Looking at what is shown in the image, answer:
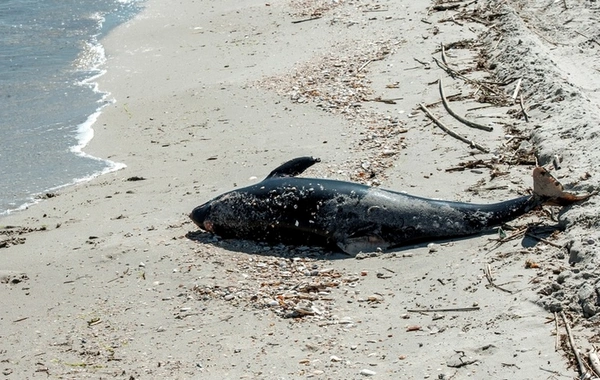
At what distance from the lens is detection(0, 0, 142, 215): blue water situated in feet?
31.8

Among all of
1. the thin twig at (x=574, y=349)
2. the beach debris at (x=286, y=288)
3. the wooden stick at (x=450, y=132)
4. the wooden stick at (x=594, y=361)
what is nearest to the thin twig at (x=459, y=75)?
the wooden stick at (x=450, y=132)

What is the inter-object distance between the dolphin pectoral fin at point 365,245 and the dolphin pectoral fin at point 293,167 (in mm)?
1042

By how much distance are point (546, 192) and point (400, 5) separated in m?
8.21

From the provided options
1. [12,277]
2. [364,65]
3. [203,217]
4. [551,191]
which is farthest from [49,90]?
[551,191]

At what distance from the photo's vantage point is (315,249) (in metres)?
7.18

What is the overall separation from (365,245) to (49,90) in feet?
22.9

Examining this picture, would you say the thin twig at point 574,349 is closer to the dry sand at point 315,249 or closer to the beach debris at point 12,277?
the dry sand at point 315,249

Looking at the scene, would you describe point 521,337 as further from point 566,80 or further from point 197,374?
point 566,80

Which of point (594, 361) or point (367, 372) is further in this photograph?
point (367, 372)

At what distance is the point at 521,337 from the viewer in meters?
5.02

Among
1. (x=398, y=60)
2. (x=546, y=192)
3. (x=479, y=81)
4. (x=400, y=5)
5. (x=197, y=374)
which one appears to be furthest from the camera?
(x=400, y=5)

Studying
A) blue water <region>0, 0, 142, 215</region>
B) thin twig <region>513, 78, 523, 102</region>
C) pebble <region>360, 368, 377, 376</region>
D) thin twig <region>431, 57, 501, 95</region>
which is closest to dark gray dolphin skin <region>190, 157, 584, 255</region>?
pebble <region>360, 368, 377, 376</region>

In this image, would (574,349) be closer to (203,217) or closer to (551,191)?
(551,191)

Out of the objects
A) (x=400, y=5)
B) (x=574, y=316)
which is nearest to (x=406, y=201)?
(x=574, y=316)
